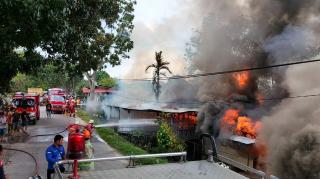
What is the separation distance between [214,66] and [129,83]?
30651 millimetres

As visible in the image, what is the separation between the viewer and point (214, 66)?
38438mm

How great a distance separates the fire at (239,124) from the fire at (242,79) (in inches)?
154

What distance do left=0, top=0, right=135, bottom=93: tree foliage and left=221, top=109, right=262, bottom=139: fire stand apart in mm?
15857

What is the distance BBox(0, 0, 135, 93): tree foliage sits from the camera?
7.27 metres

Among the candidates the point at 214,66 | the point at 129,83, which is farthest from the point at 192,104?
the point at 129,83

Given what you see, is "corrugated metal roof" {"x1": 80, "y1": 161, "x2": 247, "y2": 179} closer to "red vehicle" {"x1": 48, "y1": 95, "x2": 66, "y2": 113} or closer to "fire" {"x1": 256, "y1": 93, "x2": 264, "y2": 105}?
"fire" {"x1": 256, "y1": 93, "x2": 264, "y2": 105}

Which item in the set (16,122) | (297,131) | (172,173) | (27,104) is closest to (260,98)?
(297,131)

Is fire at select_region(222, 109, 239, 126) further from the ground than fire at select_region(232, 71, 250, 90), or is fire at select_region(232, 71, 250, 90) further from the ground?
fire at select_region(232, 71, 250, 90)

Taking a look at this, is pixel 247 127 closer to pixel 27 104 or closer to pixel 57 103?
pixel 27 104

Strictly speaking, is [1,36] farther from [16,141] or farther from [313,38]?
[313,38]

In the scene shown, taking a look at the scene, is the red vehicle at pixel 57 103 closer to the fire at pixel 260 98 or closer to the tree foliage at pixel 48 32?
the fire at pixel 260 98

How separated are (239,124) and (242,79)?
7635mm

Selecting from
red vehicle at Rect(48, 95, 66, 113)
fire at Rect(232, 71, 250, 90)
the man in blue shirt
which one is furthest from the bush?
red vehicle at Rect(48, 95, 66, 113)

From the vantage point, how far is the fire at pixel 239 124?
29655 millimetres
